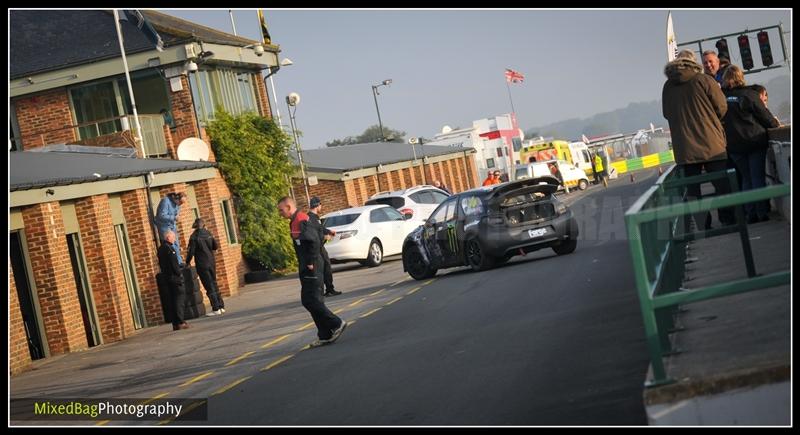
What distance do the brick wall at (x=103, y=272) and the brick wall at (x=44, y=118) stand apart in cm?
1268

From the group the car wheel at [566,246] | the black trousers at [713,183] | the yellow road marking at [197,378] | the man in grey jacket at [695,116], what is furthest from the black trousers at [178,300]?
the man in grey jacket at [695,116]

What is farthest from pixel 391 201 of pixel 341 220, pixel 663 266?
pixel 663 266

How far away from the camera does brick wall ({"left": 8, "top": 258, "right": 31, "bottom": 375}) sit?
1809 centimetres

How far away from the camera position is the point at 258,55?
39031 millimetres

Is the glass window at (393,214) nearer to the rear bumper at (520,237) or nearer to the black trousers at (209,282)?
the black trousers at (209,282)

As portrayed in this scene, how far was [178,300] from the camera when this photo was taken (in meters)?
21.5

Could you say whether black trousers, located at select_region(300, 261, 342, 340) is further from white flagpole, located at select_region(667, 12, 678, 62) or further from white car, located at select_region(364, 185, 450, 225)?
white car, located at select_region(364, 185, 450, 225)

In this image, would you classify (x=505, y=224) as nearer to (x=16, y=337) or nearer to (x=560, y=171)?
(x=16, y=337)

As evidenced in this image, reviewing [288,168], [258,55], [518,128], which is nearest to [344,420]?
[288,168]

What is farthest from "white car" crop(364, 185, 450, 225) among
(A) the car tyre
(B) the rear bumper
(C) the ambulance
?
(C) the ambulance

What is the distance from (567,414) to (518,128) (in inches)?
4519

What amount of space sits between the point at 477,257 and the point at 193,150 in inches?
487

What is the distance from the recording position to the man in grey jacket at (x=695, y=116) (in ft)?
37.6

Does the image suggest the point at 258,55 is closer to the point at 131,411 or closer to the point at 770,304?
the point at 131,411
